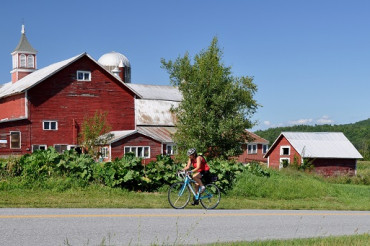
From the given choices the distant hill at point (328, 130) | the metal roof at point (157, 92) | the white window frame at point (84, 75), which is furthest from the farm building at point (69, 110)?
the distant hill at point (328, 130)

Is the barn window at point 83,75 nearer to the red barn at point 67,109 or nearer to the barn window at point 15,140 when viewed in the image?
the red barn at point 67,109

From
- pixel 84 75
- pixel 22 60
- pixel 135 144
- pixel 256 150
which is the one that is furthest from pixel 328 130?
pixel 84 75

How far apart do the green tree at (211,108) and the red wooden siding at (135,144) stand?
811 centimetres

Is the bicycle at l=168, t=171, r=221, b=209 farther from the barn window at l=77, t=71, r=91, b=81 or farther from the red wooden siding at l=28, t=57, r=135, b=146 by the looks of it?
the barn window at l=77, t=71, r=91, b=81

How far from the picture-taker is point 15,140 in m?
42.2

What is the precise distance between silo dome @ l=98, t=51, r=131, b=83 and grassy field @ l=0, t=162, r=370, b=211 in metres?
54.5

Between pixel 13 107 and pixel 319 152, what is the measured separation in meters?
32.9

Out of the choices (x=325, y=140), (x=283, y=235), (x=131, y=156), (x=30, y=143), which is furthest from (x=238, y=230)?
(x=325, y=140)

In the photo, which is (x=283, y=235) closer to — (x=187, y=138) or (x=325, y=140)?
(x=187, y=138)

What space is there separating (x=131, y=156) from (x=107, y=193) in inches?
81.0

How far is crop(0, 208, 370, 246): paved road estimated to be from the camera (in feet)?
30.1

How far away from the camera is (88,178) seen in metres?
16.8

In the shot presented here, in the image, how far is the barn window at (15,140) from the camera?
42.0 m

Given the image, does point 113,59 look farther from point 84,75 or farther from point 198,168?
point 198,168
